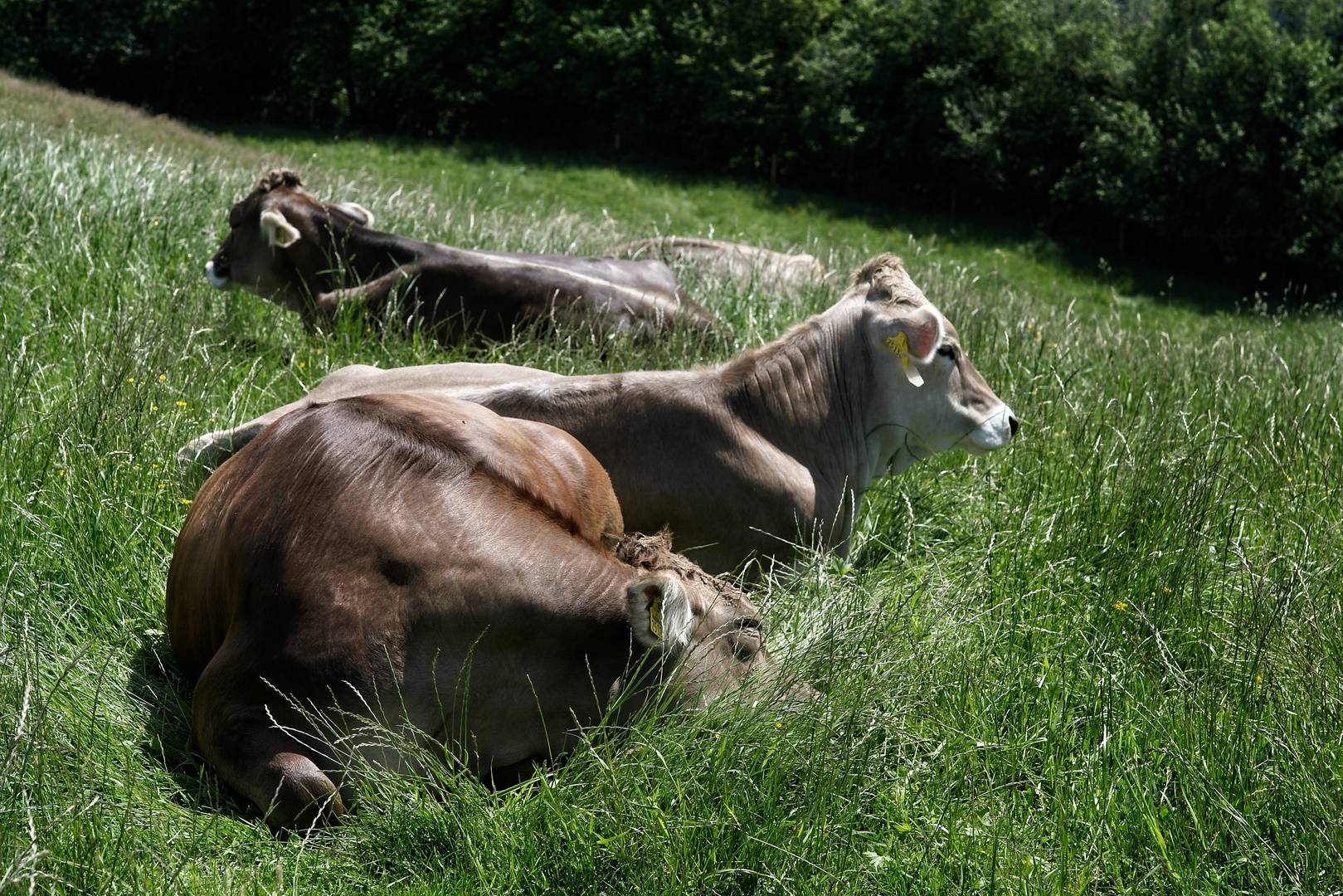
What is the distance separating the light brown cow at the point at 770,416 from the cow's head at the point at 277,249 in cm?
315

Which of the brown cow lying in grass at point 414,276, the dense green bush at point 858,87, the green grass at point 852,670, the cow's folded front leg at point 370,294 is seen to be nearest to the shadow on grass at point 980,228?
the dense green bush at point 858,87

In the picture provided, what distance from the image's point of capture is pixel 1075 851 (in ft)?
10.6

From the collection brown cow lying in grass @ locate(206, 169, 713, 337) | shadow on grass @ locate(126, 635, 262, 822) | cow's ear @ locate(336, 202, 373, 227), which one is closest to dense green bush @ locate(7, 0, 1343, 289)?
brown cow lying in grass @ locate(206, 169, 713, 337)

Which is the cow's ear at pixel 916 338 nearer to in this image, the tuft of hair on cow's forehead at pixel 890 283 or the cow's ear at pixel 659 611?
the tuft of hair on cow's forehead at pixel 890 283

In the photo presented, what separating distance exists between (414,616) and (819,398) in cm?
301

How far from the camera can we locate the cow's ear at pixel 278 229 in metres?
8.17

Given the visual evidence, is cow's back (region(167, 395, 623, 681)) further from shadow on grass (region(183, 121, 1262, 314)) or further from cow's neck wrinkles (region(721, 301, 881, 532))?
shadow on grass (region(183, 121, 1262, 314))

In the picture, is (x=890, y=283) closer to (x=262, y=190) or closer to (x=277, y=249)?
(x=277, y=249)

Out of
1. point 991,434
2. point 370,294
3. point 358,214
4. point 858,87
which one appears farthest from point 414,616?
point 858,87

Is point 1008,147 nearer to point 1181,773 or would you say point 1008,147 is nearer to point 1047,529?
point 1047,529

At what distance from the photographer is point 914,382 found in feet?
18.1

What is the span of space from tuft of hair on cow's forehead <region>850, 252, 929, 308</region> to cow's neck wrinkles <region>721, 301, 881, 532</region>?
0.48 ft

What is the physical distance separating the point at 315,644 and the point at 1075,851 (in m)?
2.36

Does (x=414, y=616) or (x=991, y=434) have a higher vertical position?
(x=991, y=434)
